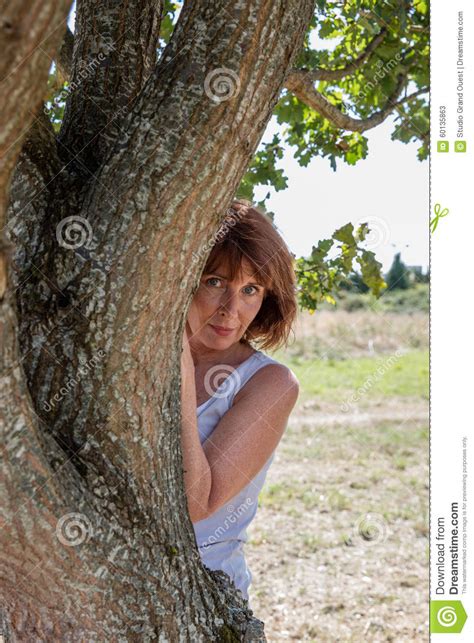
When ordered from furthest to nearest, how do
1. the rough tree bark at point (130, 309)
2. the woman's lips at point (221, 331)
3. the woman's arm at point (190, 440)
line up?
the woman's lips at point (221, 331) < the woman's arm at point (190, 440) < the rough tree bark at point (130, 309)

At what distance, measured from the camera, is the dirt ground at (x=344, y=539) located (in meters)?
4.79

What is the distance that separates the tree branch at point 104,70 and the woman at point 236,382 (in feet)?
1.74

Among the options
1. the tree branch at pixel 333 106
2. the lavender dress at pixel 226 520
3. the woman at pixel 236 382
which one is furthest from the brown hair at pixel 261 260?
the tree branch at pixel 333 106

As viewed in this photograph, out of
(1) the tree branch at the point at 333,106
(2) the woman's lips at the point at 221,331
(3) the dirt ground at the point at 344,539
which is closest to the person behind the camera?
(2) the woman's lips at the point at 221,331

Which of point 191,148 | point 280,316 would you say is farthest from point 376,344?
point 191,148

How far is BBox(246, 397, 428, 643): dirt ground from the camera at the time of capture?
15.7ft

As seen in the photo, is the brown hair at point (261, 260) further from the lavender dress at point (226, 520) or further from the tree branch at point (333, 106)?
the tree branch at point (333, 106)

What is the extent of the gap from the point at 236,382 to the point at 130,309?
0.84 metres

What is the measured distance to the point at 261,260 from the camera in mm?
2262

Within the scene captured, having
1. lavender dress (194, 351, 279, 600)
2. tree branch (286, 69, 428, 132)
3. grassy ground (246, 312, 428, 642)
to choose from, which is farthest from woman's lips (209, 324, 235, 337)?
grassy ground (246, 312, 428, 642)

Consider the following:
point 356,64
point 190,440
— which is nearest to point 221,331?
point 190,440

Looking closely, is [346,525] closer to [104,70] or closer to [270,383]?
[270,383]
